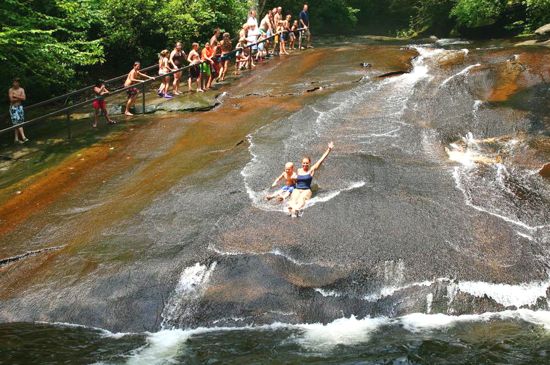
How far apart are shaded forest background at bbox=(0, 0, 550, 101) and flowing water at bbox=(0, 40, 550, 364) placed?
6394mm

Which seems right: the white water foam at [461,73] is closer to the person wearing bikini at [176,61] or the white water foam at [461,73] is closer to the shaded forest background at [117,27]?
the shaded forest background at [117,27]

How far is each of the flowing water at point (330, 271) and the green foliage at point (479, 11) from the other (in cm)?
1654

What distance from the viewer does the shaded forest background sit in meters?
14.6

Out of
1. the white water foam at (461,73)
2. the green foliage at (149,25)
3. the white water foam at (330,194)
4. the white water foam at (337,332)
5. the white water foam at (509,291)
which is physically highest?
the green foliage at (149,25)

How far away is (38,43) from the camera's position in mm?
14242

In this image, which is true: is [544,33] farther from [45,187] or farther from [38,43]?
[45,187]

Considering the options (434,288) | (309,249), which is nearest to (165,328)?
(309,249)

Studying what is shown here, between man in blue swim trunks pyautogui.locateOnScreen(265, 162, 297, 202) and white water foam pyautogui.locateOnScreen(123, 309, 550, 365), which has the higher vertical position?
man in blue swim trunks pyautogui.locateOnScreen(265, 162, 297, 202)

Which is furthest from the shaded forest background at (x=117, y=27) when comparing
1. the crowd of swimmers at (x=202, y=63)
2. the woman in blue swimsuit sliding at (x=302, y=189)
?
the woman in blue swimsuit sliding at (x=302, y=189)

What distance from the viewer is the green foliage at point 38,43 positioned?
45.4 feet

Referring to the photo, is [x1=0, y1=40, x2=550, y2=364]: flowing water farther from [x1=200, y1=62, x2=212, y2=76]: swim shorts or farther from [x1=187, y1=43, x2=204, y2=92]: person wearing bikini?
[x1=200, y1=62, x2=212, y2=76]: swim shorts

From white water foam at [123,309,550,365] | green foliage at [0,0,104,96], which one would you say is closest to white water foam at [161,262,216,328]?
white water foam at [123,309,550,365]

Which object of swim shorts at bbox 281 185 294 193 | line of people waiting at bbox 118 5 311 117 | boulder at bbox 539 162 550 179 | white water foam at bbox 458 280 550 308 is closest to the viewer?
white water foam at bbox 458 280 550 308

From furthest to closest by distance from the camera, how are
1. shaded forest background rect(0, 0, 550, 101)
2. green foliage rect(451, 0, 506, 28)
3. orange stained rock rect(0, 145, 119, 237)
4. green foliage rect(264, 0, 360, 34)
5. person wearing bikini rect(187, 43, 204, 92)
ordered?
1. green foliage rect(264, 0, 360, 34)
2. green foliage rect(451, 0, 506, 28)
3. person wearing bikini rect(187, 43, 204, 92)
4. shaded forest background rect(0, 0, 550, 101)
5. orange stained rock rect(0, 145, 119, 237)
